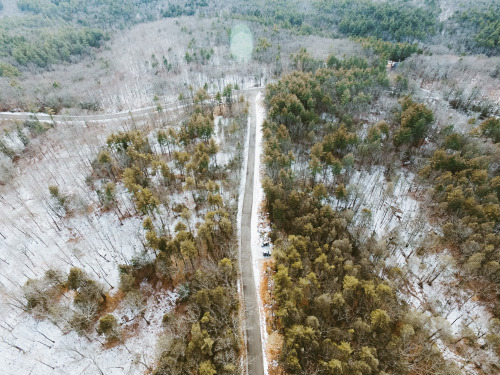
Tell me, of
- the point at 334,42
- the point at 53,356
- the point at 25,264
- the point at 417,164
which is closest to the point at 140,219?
the point at 25,264

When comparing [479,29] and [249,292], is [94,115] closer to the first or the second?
[249,292]

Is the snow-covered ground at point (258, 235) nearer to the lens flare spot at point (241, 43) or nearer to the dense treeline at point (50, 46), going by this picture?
the lens flare spot at point (241, 43)

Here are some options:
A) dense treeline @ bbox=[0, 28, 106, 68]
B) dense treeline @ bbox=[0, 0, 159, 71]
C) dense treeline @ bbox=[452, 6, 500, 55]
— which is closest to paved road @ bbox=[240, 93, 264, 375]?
dense treeline @ bbox=[0, 28, 106, 68]

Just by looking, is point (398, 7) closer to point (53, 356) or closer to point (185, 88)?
point (185, 88)

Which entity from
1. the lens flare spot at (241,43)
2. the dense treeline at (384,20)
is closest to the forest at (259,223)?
the dense treeline at (384,20)

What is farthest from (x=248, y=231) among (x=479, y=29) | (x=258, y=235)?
(x=479, y=29)

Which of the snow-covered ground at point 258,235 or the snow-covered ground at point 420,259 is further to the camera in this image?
the snow-covered ground at point 258,235
